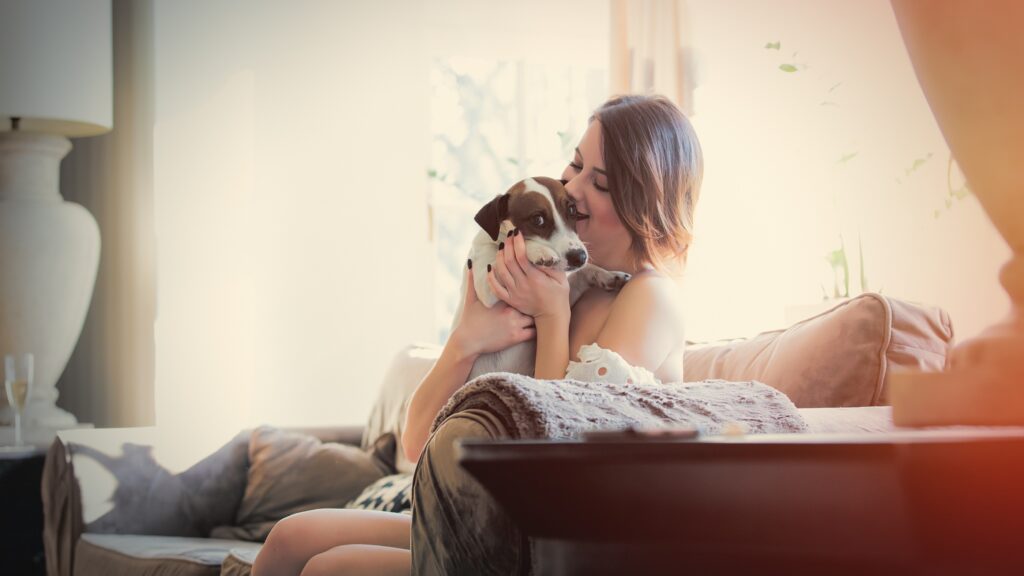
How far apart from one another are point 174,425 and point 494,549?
148 inches

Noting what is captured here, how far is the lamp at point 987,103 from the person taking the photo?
1.54 ft

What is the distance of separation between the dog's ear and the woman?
0.11 meters

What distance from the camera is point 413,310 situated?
4707 millimetres

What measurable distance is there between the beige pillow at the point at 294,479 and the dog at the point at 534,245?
1097mm

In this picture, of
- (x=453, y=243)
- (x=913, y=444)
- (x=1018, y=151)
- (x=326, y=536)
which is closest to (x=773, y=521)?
(x=913, y=444)

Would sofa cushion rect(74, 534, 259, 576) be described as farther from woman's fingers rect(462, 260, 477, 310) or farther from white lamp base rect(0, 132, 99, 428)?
white lamp base rect(0, 132, 99, 428)

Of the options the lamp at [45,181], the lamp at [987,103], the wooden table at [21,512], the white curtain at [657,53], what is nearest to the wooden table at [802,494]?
the lamp at [987,103]

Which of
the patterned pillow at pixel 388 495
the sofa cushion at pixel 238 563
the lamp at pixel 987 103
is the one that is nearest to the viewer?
the lamp at pixel 987 103

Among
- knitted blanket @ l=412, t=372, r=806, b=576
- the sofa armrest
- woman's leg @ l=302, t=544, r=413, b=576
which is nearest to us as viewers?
knitted blanket @ l=412, t=372, r=806, b=576

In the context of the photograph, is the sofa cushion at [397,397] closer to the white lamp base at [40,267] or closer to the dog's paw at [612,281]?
the dog's paw at [612,281]

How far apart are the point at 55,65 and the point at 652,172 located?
294 cm

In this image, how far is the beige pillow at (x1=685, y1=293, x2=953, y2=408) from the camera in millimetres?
1639

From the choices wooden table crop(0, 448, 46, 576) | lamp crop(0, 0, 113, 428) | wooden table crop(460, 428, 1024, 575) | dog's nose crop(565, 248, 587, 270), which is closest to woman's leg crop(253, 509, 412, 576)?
dog's nose crop(565, 248, 587, 270)

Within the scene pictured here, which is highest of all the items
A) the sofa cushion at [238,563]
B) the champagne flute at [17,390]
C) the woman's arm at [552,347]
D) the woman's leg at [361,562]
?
the woman's arm at [552,347]
